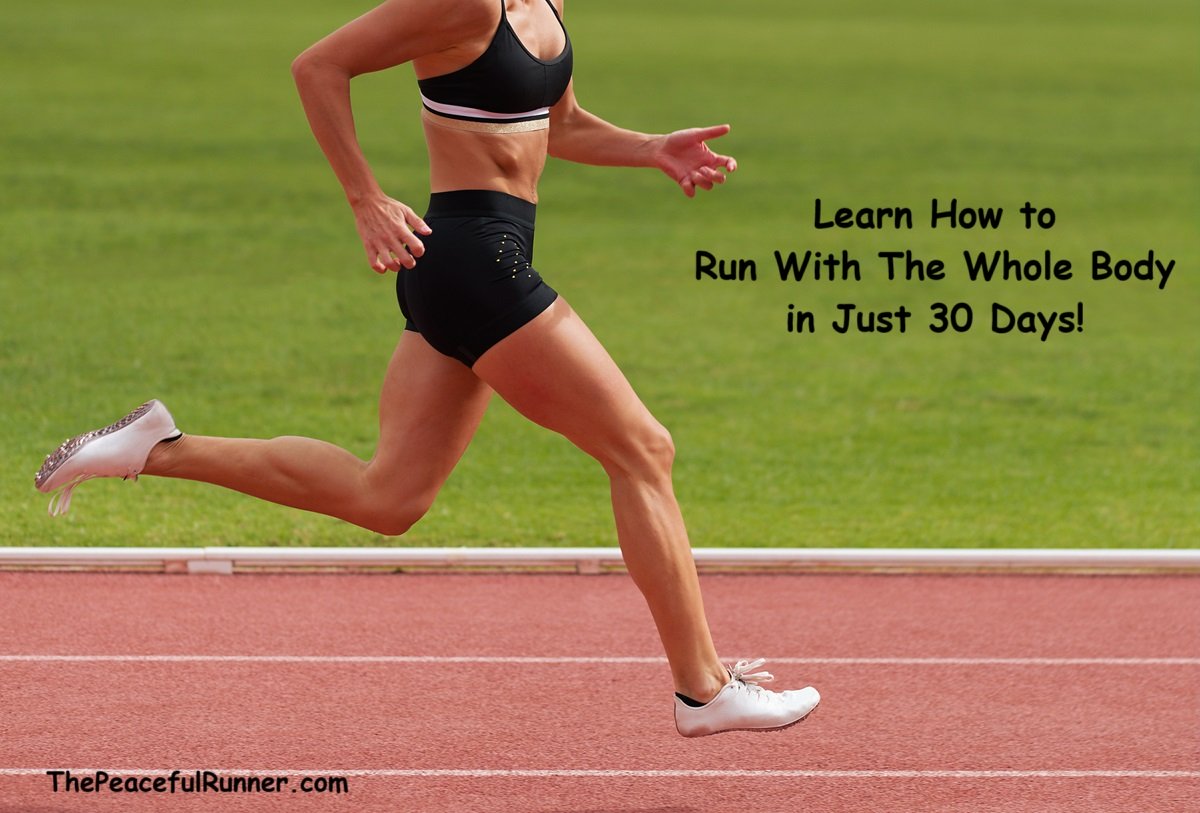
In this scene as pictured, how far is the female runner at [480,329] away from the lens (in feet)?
15.3

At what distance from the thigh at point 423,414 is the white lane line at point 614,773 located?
0.86 m

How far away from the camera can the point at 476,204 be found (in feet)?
16.1

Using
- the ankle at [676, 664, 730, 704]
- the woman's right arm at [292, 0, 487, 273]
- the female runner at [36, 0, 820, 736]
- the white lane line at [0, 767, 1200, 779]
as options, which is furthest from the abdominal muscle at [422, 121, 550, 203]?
the white lane line at [0, 767, 1200, 779]

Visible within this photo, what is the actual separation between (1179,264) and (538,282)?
16.7m

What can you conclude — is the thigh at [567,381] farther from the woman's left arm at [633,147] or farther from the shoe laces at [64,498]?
the shoe laces at [64,498]

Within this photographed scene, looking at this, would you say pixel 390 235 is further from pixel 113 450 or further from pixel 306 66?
pixel 113 450

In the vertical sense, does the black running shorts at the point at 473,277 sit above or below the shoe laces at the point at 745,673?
above

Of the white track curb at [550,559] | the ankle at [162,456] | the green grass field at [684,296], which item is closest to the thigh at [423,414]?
the ankle at [162,456]

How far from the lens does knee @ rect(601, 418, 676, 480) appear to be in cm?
480

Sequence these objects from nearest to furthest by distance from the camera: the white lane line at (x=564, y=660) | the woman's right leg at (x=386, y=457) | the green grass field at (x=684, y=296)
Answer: the woman's right leg at (x=386, y=457) < the white lane line at (x=564, y=660) < the green grass field at (x=684, y=296)

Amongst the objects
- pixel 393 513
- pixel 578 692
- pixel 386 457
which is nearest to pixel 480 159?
pixel 386 457

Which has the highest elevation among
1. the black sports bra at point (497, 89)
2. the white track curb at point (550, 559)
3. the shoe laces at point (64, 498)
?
the black sports bra at point (497, 89)

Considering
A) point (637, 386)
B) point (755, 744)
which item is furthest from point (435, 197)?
point (637, 386)

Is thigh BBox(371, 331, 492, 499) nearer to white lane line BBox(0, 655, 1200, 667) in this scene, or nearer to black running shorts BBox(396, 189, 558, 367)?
black running shorts BBox(396, 189, 558, 367)
